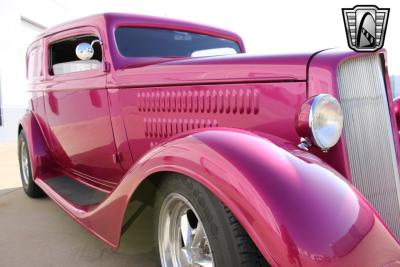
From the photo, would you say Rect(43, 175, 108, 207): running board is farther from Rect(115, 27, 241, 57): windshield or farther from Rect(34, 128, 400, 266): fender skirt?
Rect(34, 128, 400, 266): fender skirt

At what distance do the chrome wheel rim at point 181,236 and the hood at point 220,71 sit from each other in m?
0.69

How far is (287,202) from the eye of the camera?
4.15ft

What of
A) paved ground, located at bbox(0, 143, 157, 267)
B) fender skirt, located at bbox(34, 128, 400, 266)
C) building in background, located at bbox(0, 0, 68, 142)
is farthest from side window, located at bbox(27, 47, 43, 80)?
building in background, located at bbox(0, 0, 68, 142)

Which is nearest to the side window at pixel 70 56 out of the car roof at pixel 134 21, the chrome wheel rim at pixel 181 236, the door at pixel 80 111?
the door at pixel 80 111

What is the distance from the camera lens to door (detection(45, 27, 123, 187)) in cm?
281

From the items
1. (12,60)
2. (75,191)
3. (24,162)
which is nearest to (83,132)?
(75,191)

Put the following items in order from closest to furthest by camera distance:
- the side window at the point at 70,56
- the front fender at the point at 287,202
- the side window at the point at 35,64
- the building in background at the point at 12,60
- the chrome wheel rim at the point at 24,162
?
the front fender at the point at 287,202
the side window at the point at 70,56
the side window at the point at 35,64
the chrome wheel rim at the point at 24,162
the building in background at the point at 12,60

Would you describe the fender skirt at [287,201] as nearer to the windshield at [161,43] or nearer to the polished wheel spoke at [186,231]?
the polished wheel spoke at [186,231]

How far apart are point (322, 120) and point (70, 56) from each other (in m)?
2.67

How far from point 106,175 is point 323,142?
1.87m

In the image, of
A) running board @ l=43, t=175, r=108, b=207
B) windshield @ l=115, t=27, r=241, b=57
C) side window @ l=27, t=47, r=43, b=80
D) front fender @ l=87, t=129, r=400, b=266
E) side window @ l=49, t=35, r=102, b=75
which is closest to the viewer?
front fender @ l=87, t=129, r=400, b=266

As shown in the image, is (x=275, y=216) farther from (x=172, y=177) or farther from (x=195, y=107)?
(x=195, y=107)

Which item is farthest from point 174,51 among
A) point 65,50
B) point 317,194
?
point 317,194

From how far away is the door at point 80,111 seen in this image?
2807mm
